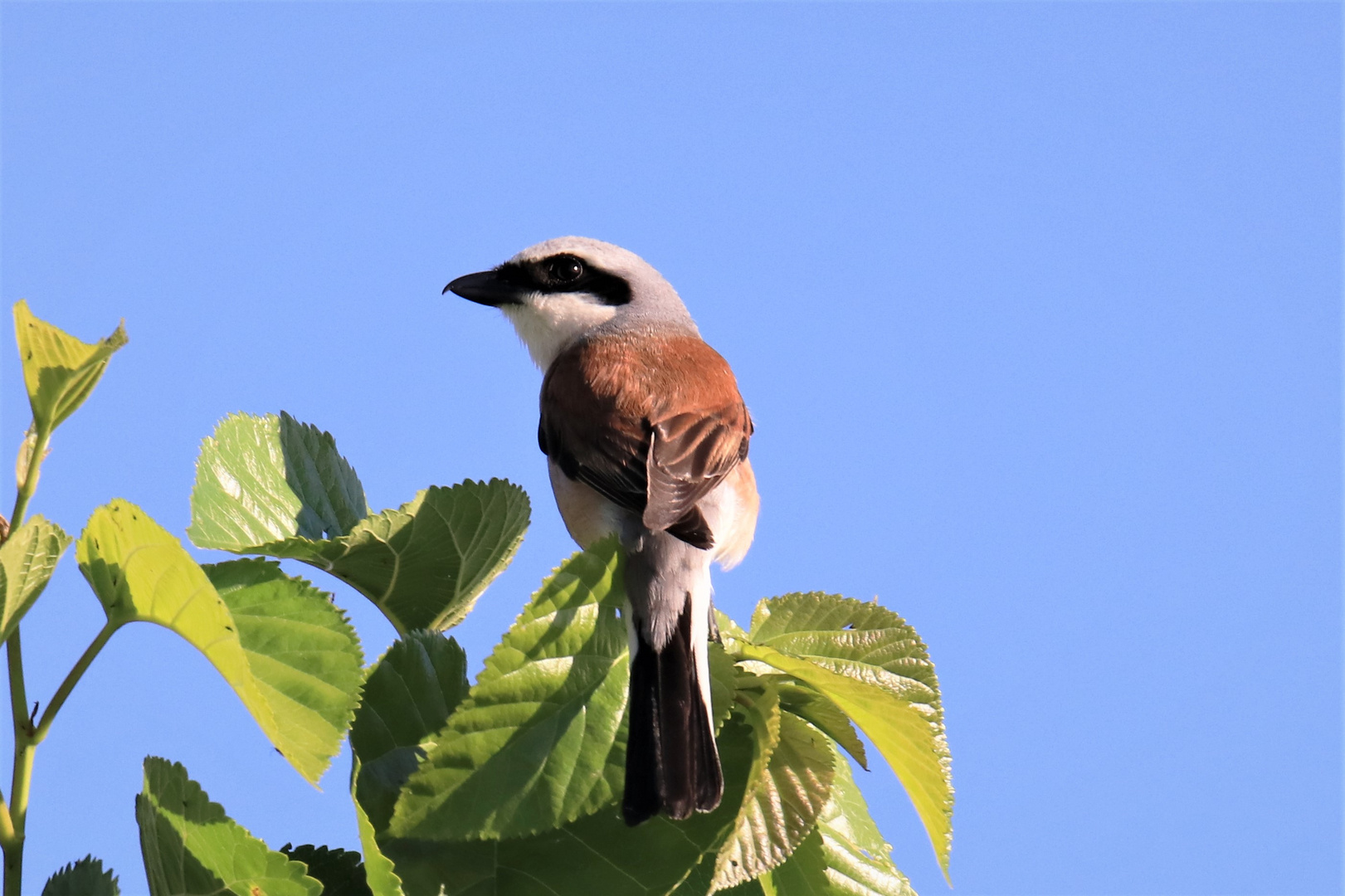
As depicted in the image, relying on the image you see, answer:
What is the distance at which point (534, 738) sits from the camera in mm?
1519

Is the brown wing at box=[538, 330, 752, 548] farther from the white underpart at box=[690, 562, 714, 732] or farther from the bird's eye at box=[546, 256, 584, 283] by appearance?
the bird's eye at box=[546, 256, 584, 283]

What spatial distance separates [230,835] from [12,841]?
8.7 inches

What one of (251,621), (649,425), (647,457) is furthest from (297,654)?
(649,425)

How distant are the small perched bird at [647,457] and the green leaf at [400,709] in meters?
0.27

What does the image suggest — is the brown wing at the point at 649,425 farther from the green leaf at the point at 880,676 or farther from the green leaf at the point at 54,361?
the green leaf at the point at 54,361

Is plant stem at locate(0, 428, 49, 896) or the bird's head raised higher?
the bird's head

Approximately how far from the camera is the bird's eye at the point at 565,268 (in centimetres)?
349

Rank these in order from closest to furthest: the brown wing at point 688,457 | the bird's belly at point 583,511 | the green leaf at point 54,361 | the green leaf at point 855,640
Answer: the green leaf at point 54,361
the green leaf at point 855,640
the brown wing at point 688,457
the bird's belly at point 583,511

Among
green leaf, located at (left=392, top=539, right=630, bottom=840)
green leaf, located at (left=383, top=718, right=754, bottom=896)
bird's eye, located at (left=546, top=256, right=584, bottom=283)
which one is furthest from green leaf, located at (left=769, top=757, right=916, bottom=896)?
bird's eye, located at (left=546, top=256, right=584, bottom=283)

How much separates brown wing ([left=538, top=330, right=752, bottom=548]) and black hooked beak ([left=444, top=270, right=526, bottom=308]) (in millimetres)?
426

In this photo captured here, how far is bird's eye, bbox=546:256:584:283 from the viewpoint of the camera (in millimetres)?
3486

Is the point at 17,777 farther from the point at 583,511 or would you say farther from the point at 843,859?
the point at 583,511

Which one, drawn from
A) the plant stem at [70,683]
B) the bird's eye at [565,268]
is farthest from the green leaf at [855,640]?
the bird's eye at [565,268]

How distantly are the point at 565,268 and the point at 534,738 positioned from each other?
7.10 ft
